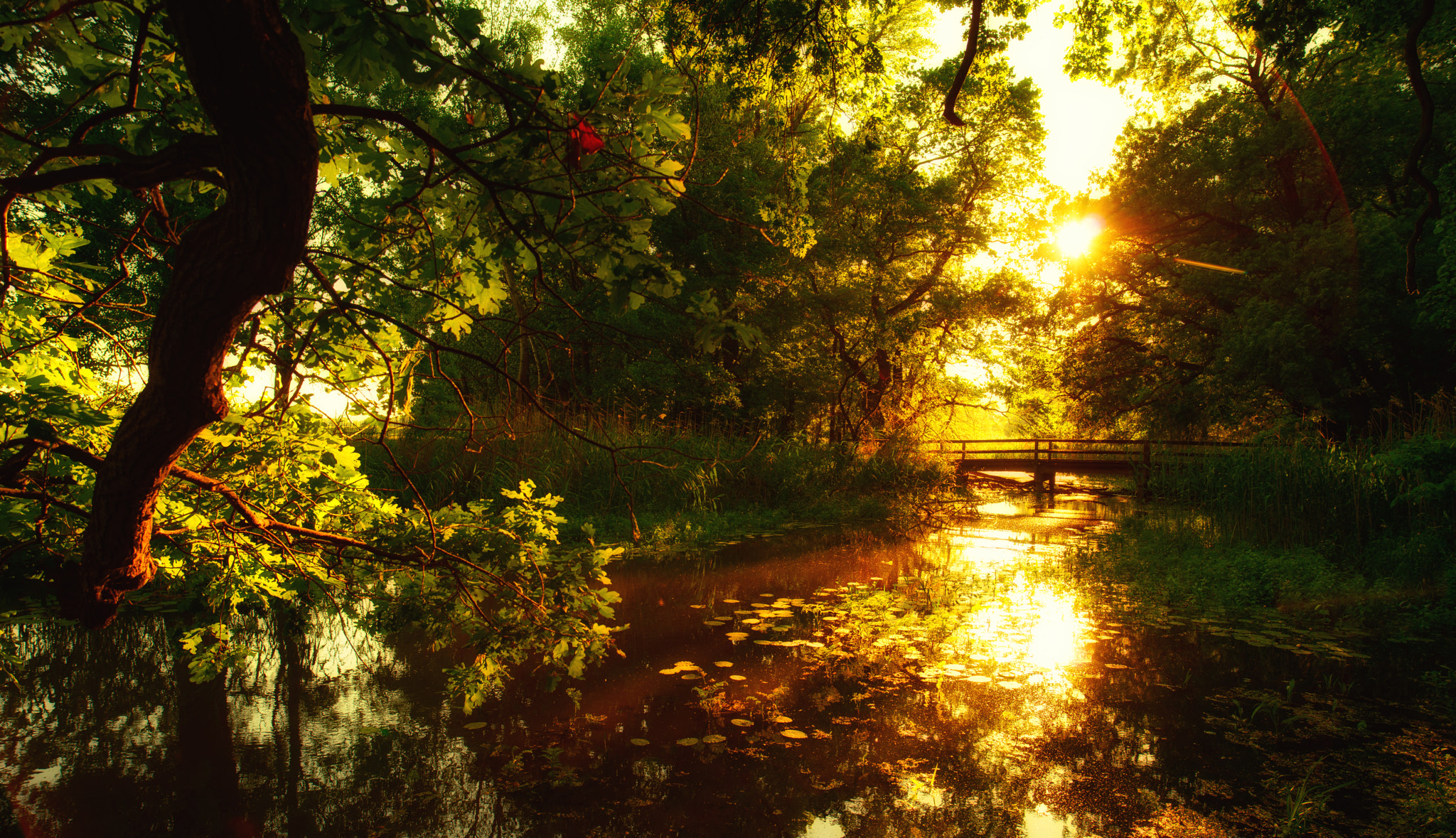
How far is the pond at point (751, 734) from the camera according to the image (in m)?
3.04

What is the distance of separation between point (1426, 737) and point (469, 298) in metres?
5.38

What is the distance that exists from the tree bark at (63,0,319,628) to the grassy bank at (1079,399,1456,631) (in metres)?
7.58

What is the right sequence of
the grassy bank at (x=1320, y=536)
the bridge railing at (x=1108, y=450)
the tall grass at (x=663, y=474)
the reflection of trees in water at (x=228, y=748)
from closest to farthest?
the reflection of trees in water at (x=228, y=748) → the grassy bank at (x=1320, y=536) → the tall grass at (x=663, y=474) → the bridge railing at (x=1108, y=450)

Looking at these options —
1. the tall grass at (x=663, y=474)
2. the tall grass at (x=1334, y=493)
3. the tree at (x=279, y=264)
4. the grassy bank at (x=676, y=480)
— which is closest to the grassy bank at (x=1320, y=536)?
the tall grass at (x=1334, y=493)

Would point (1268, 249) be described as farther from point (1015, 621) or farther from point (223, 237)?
point (223, 237)

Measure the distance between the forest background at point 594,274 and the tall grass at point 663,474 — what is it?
0.26ft

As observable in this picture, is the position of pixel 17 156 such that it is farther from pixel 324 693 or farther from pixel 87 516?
pixel 324 693

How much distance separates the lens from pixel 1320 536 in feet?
25.9

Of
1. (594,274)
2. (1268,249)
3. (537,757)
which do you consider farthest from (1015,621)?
(1268,249)

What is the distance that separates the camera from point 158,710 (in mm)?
3900

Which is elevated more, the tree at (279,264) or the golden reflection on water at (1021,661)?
the tree at (279,264)

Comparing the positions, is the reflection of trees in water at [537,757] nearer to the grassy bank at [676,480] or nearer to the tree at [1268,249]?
the grassy bank at [676,480]

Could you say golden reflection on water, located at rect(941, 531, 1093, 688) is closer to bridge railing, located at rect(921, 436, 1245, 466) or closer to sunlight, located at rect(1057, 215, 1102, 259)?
bridge railing, located at rect(921, 436, 1245, 466)

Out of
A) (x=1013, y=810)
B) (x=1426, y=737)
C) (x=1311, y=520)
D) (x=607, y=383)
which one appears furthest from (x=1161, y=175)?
(x=1013, y=810)
